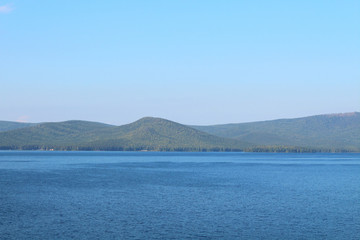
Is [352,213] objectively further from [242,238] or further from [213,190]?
[213,190]

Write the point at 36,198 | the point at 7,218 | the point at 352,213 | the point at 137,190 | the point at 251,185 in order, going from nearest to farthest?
the point at 7,218, the point at 352,213, the point at 36,198, the point at 137,190, the point at 251,185

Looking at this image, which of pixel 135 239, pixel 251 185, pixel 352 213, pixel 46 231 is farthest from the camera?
pixel 251 185

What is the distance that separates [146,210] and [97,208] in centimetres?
659

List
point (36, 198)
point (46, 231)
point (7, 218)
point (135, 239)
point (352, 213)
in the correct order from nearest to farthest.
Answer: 1. point (135, 239)
2. point (46, 231)
3. point (7, 218)
4. point (352, 213)
5. point (36, 198)

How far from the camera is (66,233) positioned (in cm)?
4331

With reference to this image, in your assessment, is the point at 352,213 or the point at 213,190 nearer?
the point at 352,213

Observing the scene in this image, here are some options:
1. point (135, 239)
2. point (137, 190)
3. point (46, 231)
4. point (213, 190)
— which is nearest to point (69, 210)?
point (46, 231)

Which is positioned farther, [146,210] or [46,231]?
[146,210]

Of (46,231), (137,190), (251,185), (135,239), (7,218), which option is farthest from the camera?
(251,185)

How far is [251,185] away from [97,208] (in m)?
39.9

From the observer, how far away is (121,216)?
51938mm

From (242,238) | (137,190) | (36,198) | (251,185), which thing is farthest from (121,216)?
(251,185)

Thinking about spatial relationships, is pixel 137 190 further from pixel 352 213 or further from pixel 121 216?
pixel 352 213

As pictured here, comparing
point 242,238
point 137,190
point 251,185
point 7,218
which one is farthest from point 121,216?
point 251,185
